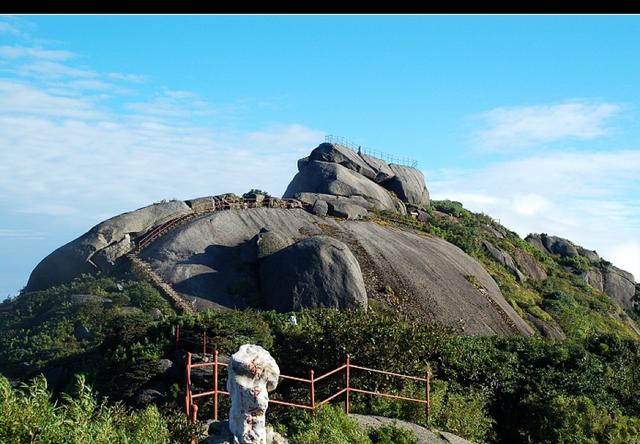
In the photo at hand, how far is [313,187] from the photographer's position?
4497 cm

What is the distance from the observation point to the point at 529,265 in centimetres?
4716

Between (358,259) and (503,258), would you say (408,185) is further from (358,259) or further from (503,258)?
(358,259)

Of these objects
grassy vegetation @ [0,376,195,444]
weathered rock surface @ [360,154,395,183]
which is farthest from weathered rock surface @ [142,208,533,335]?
grassy vegetation @ [0,376,195,444]

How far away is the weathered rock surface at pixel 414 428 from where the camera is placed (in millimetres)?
14817

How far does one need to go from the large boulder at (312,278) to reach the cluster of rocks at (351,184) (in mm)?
8037

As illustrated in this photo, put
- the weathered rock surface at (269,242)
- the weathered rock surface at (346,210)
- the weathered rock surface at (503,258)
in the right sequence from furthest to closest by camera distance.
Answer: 1. the weathered rock surface at (503,258)
2. the weathered rock surface at (346,210)
3. the weathered rock surface at (269,242)

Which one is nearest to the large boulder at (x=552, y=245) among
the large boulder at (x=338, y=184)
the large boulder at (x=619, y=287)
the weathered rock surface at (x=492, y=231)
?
the large boulder at (x=619, y=287)

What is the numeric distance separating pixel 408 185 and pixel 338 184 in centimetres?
930

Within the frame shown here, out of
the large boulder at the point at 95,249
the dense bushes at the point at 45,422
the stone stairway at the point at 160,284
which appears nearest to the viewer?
the dense bushes at the point at 45,422

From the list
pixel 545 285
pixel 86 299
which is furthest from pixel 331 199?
pixel 86 299

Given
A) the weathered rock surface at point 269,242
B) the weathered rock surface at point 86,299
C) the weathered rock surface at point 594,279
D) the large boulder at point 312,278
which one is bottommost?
the weathered rock surface at point 86,299

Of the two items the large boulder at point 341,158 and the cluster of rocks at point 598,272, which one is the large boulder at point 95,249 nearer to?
the large boulder at point 341,158

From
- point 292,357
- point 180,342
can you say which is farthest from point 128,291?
point 292,357

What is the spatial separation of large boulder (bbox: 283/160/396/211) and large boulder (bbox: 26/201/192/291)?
40.5 feet
